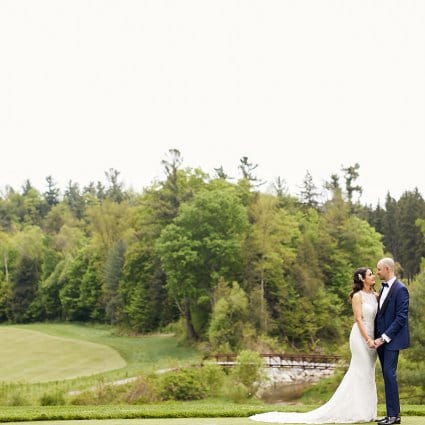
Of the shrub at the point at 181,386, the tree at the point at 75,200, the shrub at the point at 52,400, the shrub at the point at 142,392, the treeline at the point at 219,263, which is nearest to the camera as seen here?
the shrub at the point at 52,400

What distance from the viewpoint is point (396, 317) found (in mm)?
8836

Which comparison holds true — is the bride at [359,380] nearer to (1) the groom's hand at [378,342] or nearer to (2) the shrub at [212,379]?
(1) the groom's hand at [378,342]

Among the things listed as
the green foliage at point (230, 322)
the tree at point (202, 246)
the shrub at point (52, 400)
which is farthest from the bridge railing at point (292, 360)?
the shrub at point (52, 400)

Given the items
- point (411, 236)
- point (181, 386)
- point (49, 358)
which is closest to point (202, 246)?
point (49, 358)

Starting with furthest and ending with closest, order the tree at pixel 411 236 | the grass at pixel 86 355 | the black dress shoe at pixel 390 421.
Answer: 1. the tree at pixel 411 236
2. the grass at pixel 86 355
3. the black dress shoe at pixel 390 421

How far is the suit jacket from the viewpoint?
8812 millimetres

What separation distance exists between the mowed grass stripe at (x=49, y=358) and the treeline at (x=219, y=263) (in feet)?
22.8

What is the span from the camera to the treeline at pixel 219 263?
49.8 metres

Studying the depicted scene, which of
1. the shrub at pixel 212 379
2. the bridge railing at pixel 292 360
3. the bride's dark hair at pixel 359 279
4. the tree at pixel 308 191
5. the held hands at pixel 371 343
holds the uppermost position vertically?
the tree at pixel 308 191

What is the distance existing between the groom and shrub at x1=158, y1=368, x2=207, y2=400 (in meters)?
20.3

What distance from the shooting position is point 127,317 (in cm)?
6131

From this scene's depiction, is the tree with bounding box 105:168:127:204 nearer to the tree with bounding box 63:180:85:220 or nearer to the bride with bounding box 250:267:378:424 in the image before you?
the tree with bounding box 63:180:85:220

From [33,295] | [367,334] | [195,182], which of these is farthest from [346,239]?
[367,334]

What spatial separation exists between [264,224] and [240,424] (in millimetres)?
41955
